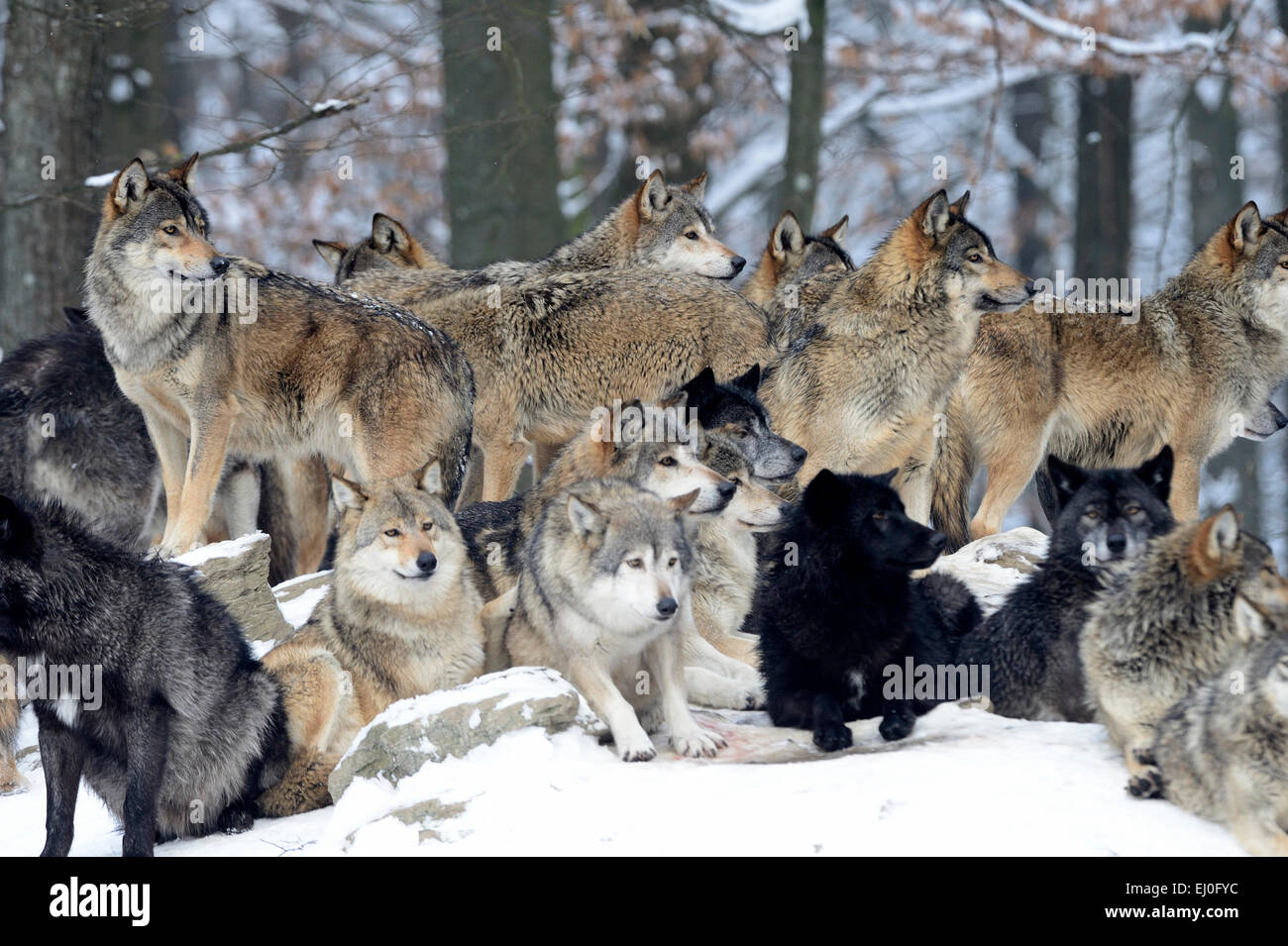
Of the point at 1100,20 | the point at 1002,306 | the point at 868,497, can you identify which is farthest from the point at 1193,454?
the point at 1100,20

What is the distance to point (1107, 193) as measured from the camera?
19.6 meters

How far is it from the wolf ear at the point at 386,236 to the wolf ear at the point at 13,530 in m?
5.48

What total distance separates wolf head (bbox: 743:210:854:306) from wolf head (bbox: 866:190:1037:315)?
63.6 inches

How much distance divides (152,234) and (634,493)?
3671 mm

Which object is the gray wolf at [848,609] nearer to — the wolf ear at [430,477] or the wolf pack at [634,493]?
the wolf pack at [634,493]

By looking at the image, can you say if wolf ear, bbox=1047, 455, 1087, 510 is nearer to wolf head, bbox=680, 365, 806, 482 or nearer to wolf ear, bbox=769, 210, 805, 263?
wolf head, bbox=680, 365, 806, 482

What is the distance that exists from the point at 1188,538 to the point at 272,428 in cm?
533

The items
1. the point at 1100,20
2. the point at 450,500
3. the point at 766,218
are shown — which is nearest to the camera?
the point at 450,500

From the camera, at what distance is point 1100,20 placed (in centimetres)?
1892

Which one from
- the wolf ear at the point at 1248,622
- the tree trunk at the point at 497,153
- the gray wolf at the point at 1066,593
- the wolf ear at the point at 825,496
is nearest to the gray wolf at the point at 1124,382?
the gray wolf at the point at 1066,593

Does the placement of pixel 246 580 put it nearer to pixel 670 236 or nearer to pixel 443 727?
pixel 443 727

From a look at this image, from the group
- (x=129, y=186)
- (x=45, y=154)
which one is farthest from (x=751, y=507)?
(x=45, y=154)

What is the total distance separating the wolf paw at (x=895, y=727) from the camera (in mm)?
6250
